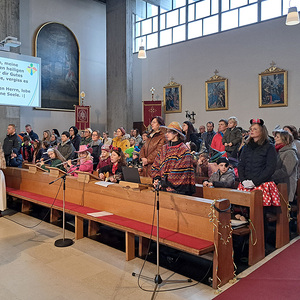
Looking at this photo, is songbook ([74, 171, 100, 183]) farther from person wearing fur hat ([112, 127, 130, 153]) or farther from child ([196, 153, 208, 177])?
person wearing fur hat ([112, 127, 130, 153])

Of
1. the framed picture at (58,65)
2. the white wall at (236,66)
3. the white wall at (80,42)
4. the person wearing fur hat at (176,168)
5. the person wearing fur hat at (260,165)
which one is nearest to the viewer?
the person wearing fur hat at (176,168)

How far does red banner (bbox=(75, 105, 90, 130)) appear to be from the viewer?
47.0 feet

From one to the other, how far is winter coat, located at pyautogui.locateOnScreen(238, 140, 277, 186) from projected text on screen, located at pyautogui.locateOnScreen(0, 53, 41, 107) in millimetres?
9578

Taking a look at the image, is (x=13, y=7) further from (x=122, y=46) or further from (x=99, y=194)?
(x=99, y=194)

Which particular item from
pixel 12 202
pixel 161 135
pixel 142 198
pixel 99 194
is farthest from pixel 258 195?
pixel 12 202

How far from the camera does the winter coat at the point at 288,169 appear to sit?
475cm

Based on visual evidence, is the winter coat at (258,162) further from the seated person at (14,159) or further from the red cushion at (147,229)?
the seated person at (14,159)

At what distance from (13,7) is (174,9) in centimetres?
653

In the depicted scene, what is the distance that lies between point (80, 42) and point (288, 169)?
13.3 m

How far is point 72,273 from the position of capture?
Result: 358cm

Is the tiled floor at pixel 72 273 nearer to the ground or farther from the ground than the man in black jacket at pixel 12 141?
nearer to the ground

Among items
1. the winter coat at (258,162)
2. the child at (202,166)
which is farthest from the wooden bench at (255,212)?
the child at (202,166)

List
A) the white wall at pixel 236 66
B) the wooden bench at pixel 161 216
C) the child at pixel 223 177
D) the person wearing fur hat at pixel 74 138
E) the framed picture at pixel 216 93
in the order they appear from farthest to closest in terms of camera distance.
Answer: the framed picture at pixel 216 93 < the white wall at pixel 236 66 < the person wearing fur hat at pixel 74 138 < the child at pixel 223 177 < the wooden bench at pixel 161 216

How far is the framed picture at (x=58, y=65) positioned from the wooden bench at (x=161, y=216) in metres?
9.47
